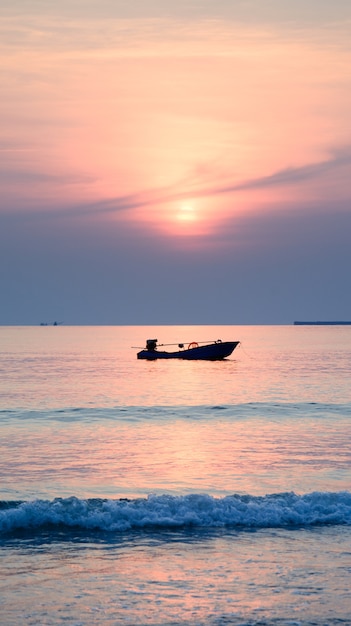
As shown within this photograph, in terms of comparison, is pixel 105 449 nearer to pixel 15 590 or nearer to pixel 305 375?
pixel 15 590

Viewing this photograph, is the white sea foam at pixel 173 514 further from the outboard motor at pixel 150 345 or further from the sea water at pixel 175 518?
the outboard motor at pixel 150 345

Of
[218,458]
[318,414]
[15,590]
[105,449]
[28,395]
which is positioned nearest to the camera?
[15,590]

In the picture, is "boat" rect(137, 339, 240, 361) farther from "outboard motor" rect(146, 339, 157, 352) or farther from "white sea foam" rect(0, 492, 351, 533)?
"white sea foam" rect(0, 492, 351, 533)

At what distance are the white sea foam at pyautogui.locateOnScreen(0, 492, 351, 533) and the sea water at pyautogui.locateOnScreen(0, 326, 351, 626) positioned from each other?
4cm

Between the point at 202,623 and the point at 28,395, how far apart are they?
5232 centimetres

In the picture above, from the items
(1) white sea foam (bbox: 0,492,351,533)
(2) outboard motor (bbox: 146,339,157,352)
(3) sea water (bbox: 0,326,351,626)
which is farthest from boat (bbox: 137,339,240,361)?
(1) white sea foam (bbox: 0,492,351,533)

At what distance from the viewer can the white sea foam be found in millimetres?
19766

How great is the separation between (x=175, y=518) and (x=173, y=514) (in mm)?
302

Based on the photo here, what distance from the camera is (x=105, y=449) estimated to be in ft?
115

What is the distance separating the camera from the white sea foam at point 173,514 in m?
19.8

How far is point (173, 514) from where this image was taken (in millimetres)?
20266

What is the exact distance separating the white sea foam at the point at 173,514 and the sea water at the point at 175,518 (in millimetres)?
35

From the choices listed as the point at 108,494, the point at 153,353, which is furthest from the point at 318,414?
the point at 153,353

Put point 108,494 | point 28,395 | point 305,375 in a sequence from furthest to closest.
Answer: point 305,375 < point 28,395 < point 108,494
